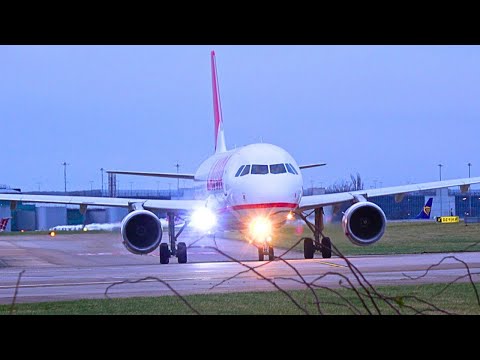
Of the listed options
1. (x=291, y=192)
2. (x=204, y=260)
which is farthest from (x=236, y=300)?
(x=204, y=260)

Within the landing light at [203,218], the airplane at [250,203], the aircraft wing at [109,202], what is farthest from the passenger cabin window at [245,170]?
the aircraft wing at [109,202]

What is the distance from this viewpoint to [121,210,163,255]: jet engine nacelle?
27609mm

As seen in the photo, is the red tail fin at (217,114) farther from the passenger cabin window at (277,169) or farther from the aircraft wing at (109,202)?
the passenger cabin window at (277,169)

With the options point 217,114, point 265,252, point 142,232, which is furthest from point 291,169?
point 265,252

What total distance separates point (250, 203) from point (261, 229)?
10.3 ft

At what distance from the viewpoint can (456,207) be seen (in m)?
118

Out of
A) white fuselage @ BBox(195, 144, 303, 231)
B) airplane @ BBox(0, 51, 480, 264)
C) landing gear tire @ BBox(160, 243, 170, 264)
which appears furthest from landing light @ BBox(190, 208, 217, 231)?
landing gear tire @ BBox(160, 243, 170, 264)

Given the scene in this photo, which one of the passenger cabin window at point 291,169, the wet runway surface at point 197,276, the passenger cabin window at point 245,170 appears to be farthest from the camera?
the passenger cabin window at point 245,170

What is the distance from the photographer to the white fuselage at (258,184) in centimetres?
2591

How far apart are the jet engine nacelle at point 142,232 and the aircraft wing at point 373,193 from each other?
4628 mm
